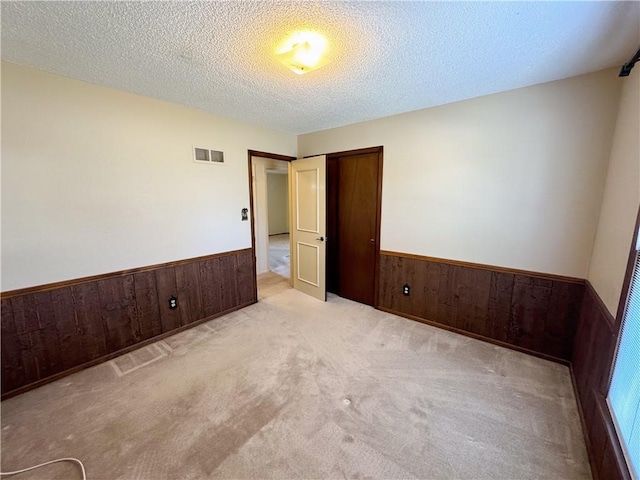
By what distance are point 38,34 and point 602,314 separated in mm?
3781

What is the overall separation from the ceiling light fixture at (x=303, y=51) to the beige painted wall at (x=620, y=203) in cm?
193

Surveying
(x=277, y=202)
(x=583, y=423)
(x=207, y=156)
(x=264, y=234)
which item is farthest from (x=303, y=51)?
(x=277, y=202)

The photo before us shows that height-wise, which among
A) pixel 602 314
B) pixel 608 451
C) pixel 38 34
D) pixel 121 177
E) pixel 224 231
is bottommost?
pixel 608 451

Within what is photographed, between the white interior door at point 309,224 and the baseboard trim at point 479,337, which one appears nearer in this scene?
the baseboard trim at point 479,337

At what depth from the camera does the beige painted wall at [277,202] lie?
9.15 metres

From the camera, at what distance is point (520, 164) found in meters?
2.26

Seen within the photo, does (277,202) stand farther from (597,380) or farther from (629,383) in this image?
(629,383)

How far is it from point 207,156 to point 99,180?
102cm

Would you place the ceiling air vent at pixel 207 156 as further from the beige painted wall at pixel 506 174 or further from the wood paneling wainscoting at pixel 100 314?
the beige painted wall at pixel 506 174

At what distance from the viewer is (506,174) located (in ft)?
7.66

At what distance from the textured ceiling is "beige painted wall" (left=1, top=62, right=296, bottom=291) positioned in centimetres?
21

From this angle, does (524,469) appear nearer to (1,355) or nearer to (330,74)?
(330,74)

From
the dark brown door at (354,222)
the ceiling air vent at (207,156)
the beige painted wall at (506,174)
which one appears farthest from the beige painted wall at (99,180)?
the beige painted wall at (506,174)

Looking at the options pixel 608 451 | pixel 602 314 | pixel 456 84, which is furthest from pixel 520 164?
pixel 608 451
